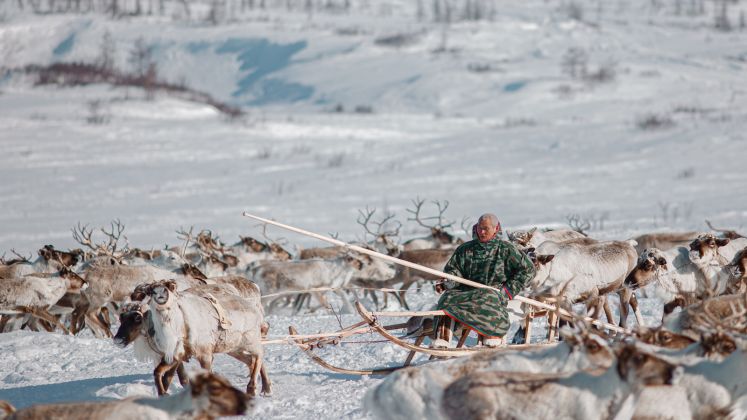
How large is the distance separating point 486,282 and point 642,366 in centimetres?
275

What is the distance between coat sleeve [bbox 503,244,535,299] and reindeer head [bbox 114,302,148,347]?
2.88 metres

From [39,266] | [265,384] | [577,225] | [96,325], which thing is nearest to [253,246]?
[39,266]

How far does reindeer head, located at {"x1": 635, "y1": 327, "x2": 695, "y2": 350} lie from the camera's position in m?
5.72

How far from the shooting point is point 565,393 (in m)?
4.93

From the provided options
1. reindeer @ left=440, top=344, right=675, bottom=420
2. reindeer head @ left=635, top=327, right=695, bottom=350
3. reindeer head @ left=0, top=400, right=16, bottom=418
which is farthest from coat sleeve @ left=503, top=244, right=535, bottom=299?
reindeer head @ left=0, top=400, right=16, bottom=418

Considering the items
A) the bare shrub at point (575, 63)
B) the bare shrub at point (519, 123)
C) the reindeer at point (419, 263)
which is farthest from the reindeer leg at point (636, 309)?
the bare shrub at point (575, 63)

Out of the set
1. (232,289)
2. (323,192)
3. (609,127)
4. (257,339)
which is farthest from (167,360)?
(609,127)

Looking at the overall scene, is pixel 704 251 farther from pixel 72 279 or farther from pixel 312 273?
pixel 72 279

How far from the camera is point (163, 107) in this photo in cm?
5003

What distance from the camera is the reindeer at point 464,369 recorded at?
4992 mm

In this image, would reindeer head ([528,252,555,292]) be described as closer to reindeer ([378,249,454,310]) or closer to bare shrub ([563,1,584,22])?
reindeer ([378,249,454,310])

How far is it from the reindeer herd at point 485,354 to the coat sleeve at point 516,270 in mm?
303

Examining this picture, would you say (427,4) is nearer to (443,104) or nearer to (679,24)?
(679,24)

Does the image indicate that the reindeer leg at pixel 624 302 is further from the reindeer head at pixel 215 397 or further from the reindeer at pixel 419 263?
the reindeer head at pixel 215 397
